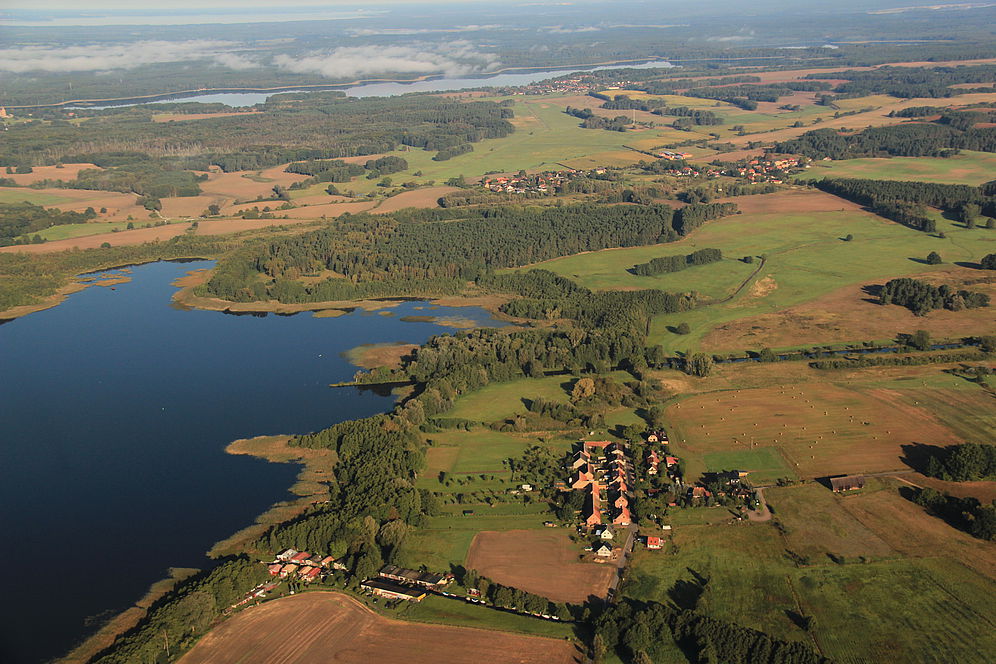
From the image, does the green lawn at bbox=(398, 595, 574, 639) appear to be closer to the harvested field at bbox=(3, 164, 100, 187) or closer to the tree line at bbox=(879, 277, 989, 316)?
the tree line at bbox=(879, 277, 989, 316)

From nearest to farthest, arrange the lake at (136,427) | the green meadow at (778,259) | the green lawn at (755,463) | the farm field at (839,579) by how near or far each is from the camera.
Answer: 1. the farm field at (839,579)
2. the lake at (136,427)
3. the green lawn at (755,463)
4. the green meadow at (778,259)

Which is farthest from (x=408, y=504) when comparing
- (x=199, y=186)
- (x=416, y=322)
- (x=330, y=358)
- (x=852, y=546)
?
(x=199, y=186)

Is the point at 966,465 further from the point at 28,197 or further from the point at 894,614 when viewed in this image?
the point at 28,197

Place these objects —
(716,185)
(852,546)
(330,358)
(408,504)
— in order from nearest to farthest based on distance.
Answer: (852,546), (408,504), (330,358), (716,185)

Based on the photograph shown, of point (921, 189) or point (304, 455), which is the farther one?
point (921, 189)

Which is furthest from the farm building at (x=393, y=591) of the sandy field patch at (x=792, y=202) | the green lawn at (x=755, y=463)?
the sandy field patch at (x=792, y=202)

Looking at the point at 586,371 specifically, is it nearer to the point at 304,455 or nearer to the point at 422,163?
the point at 304,455

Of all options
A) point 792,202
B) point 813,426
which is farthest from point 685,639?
point 792,202

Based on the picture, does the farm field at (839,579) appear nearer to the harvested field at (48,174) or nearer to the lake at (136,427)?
the lake at (136,427)
